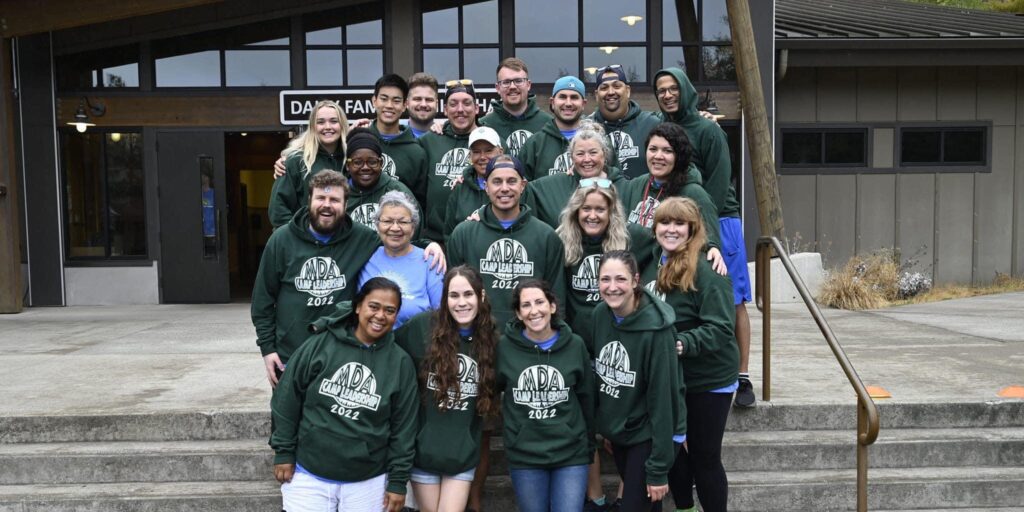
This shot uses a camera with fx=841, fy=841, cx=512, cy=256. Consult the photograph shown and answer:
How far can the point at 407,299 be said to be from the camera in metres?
4.30

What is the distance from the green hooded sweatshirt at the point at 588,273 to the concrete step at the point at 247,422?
1.57 meters

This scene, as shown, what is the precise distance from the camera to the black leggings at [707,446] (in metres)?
4.00

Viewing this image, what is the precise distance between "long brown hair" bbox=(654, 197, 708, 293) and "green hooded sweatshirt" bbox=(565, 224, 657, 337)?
27 cm

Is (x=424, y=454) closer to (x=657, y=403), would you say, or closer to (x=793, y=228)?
(x=657, y=403)

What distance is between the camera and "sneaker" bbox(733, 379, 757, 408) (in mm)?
5262

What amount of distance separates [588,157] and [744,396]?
1.95 m

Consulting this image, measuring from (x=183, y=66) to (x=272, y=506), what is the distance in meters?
9.18

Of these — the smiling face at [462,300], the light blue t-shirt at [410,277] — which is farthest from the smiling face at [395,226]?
the smiling face at [462,300]

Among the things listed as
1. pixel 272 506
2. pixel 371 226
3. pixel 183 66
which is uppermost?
pixel 183 66

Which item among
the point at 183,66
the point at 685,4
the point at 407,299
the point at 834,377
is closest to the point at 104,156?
the point at 183,66

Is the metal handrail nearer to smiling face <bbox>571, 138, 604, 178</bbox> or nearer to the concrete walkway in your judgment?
the concrete walkway

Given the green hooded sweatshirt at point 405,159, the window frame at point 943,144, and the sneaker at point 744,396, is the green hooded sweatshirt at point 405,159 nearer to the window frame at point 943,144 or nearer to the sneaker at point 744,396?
the sneaker at point 744,396

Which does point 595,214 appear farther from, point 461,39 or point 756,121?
point 461,39


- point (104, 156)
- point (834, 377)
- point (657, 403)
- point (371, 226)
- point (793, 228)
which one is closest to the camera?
point (657, 403)
